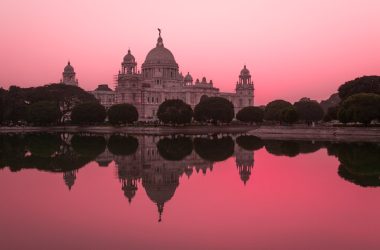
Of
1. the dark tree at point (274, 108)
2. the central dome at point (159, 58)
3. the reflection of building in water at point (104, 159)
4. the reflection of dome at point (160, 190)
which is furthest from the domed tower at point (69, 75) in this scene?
the reflection of dome at point (160, 190)

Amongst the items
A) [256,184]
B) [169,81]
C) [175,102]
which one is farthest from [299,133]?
[169,81]

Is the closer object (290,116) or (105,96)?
(290,116)

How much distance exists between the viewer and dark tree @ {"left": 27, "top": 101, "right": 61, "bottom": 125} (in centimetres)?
8244

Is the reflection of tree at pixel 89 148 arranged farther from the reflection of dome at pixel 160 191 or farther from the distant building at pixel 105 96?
the distant building at pixel 105 96

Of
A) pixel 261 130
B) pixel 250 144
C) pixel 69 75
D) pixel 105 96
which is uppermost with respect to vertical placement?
pixel 69 75

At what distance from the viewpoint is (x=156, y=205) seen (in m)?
16.9

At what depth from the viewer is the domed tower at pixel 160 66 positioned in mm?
116812

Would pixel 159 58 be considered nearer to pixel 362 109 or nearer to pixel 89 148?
pixel 362 109

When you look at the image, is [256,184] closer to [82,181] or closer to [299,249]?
[82,181]

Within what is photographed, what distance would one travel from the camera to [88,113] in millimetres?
82750

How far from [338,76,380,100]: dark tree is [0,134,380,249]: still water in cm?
4081

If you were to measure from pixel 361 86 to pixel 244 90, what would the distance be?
194 feet

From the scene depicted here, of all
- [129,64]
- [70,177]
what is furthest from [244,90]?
[70,177]

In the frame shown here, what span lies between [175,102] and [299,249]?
6870 centimetres
